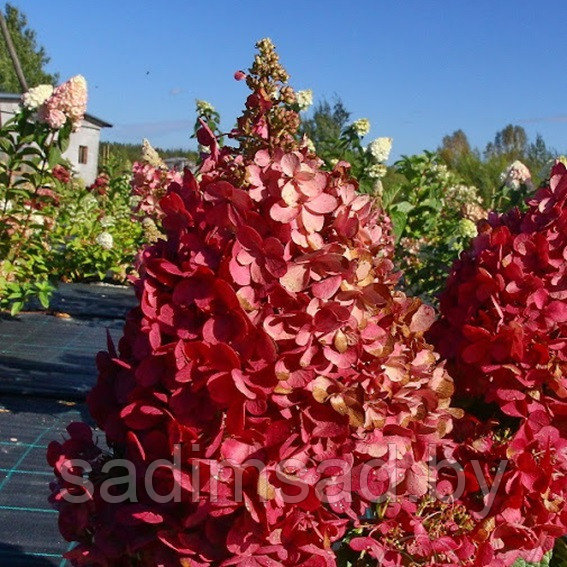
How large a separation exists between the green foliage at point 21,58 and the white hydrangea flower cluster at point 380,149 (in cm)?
2719

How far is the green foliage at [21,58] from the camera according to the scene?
28.7m

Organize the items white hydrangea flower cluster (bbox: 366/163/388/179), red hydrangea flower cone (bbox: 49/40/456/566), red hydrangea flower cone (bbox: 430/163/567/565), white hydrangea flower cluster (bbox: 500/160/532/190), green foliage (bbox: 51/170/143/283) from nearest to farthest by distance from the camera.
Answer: red hydrangea flower cone (bbox: 49/40/456/566), red hydrangea flower cone (bbox: 430/163/567/565), white hydrangea flower cluster (bbox: 500/160/532/190), white hydrangea flower cluster (bbox: 366/163/388/179), green foliage (bbox: 51/170/143/283)

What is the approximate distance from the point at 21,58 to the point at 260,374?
1235 inches

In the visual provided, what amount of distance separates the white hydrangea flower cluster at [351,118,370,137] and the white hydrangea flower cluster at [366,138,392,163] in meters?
0.16

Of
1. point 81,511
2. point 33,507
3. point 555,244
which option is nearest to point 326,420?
point 81,511

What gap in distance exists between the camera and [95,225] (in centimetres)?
761

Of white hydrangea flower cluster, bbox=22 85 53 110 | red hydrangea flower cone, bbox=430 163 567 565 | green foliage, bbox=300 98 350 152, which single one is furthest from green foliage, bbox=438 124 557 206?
red hydrangea flower cone, bbox=430 163 567 565

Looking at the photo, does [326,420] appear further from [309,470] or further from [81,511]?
[81,511]

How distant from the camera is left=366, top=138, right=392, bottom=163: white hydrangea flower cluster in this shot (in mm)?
3205

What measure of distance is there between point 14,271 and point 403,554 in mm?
3690

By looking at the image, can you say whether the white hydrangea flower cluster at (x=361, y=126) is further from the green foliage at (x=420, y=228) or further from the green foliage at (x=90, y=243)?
the green foliage at (x=90, y=243)

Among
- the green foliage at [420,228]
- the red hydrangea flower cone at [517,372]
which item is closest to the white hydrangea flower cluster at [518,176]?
the green foliage at [420,228]

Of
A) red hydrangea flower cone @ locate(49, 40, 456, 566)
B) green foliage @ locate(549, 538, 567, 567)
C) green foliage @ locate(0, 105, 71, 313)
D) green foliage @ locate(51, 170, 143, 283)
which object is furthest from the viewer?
green foliage @ locate(51, 170, 143, 283)

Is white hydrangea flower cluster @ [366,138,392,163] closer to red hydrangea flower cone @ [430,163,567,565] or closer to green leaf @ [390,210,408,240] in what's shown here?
green leaf @ [390,210,408,240]
